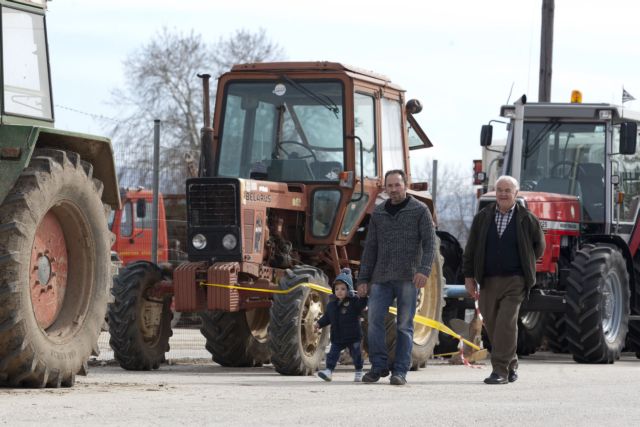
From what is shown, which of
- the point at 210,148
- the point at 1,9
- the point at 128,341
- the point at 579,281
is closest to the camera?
the point at 1,9

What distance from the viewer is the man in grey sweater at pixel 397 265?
12.5 m

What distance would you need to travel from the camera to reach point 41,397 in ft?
32.3

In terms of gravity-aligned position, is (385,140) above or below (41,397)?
above

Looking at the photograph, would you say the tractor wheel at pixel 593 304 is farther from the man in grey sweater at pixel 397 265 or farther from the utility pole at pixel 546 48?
the utility pole at pixel 546 48

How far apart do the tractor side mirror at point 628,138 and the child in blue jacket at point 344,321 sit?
558 cm

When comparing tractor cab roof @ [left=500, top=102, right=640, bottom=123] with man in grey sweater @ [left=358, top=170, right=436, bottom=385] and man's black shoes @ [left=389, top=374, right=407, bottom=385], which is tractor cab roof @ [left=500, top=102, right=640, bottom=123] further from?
man's black shoes @ [left=389, top=374, right=407, bottom=385]

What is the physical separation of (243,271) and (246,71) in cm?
241

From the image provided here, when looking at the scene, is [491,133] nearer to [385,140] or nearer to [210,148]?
[385,140]

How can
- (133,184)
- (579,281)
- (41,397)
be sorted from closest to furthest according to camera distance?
(41,397) → (579,281) → (133,184)

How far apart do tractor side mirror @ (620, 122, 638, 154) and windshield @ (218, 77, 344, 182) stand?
13.6 ft

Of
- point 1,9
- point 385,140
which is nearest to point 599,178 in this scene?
Result: point 385,140

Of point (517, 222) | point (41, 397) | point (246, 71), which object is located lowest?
point (41, 397)

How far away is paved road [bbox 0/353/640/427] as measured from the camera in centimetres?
898

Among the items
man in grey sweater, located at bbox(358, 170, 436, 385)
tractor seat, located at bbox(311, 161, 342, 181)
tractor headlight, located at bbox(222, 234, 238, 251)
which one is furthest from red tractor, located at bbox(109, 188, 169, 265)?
man in grey sweater, located at bbox(358, 170, 436, 385)
